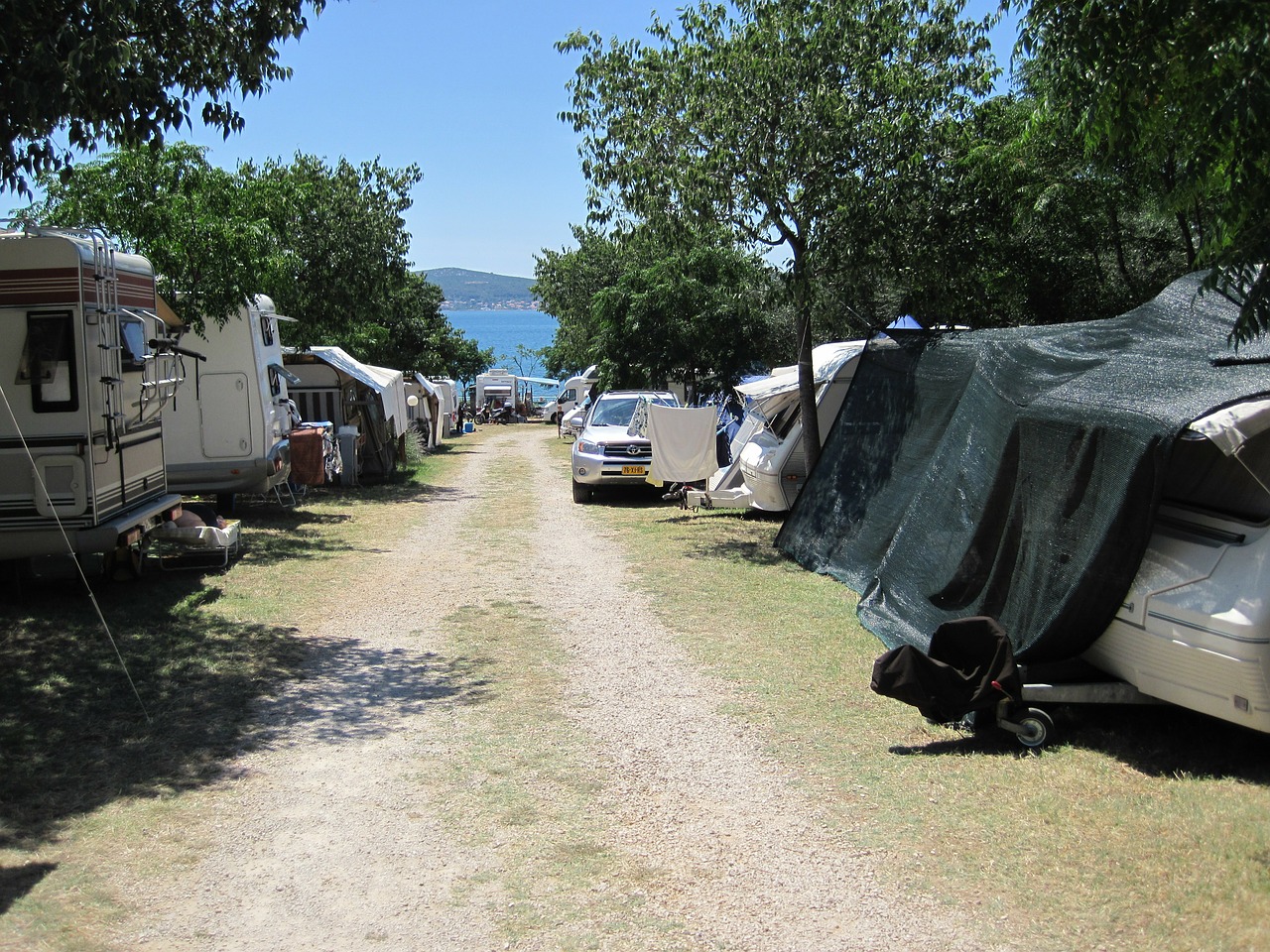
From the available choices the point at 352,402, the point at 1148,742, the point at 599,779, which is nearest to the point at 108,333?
the point at 599,779

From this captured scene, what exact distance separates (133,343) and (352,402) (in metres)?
12.7

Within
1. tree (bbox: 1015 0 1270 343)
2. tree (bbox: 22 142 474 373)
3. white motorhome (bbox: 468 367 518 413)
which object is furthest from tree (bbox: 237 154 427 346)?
white motorhome (bbox: 468 367 518 413)

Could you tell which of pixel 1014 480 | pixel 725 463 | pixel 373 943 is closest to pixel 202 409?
pixel 725 463

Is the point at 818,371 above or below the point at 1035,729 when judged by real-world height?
above

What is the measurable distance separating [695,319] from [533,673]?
59.1ft

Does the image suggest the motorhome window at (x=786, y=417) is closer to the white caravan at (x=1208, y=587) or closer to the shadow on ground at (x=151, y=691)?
the shadow on ground at (x=151, y=691)

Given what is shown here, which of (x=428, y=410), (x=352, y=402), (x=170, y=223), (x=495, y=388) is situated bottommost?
(x=428, y=410)

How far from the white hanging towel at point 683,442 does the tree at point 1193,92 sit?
995cm

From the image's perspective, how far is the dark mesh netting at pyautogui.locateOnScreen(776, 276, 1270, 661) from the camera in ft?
19.2

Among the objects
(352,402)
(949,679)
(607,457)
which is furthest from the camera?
(352,402)

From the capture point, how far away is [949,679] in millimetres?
5926

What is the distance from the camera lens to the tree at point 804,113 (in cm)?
1166

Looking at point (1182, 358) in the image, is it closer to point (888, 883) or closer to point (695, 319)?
point (888, 883)

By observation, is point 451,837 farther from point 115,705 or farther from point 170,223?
point 170,223
